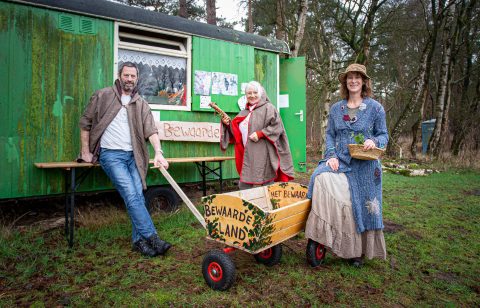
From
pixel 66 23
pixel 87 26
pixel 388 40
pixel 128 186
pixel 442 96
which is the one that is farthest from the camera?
pixel 388 40

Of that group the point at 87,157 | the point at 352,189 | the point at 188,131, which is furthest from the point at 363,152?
the point at 188,131

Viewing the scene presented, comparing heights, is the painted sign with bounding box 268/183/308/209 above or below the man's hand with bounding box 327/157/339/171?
below

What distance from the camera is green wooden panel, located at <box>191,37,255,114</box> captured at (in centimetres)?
537

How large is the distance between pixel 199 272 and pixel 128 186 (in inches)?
43.5

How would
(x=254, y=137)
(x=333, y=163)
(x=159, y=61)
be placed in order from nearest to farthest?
(x=333, y=163)
(x=254, y=137)
(x=159, y=61)

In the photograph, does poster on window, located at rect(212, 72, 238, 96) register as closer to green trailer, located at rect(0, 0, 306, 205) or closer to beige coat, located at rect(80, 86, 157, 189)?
green trailer, located at rect(0, 0, 306, 205)

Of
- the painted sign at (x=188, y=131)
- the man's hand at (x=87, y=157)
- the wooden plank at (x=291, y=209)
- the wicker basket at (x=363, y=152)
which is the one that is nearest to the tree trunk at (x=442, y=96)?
the painted sign at (x=188, y=131)

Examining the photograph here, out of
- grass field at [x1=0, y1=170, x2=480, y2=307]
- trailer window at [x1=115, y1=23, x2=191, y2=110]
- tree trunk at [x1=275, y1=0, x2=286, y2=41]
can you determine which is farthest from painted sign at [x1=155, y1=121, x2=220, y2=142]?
tree trunk at [x1=275, y1=0, x2=286, y2=41]

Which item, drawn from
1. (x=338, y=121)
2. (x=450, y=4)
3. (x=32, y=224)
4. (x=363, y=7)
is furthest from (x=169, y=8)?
(x=338, y=121)

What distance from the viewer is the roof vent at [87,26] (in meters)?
4.35

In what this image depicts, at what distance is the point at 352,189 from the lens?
9.61ft

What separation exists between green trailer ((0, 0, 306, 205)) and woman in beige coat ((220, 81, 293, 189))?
1.69m

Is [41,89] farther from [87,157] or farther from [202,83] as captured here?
[202,83]

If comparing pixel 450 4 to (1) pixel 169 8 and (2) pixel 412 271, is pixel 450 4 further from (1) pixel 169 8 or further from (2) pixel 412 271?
(2) pixel 412 271
